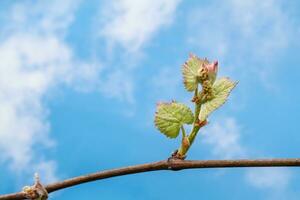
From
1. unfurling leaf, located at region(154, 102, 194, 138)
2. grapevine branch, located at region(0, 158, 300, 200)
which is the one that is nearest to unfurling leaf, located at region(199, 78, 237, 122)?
unfurling leaf, located at region(154, 102, 194, 138)

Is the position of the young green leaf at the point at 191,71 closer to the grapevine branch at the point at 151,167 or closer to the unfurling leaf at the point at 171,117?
the unfurling leaf at the point at 171,117

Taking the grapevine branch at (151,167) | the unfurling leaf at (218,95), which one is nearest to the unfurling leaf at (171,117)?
the unfurling leaf at (218,95)

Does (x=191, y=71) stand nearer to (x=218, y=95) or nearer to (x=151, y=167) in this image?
(x=218, y=95)

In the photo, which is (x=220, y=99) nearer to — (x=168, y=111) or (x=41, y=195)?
(x=168, y=111)

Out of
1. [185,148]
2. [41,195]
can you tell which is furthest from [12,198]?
[185,148]

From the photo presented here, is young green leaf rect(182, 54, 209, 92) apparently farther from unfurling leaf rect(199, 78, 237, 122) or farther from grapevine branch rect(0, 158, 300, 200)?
grapevine branch rect(0, 158, 300, 200)

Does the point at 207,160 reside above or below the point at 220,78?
below
